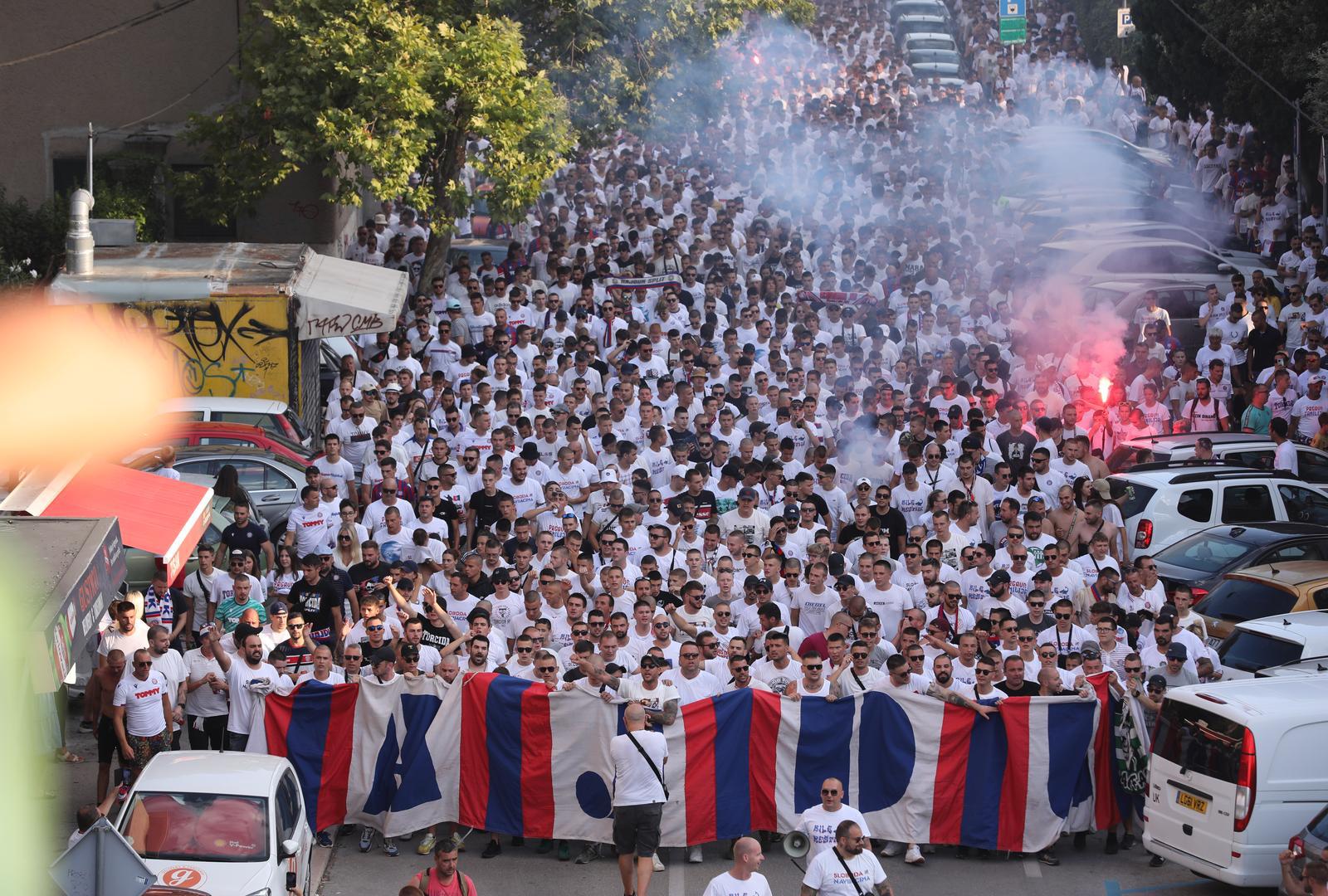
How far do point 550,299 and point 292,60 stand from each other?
4.08 meters

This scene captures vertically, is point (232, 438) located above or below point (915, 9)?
below

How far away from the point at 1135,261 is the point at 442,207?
9.72m

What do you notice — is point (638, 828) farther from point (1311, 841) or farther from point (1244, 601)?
point (1244, 601)

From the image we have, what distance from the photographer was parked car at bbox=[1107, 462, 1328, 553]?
674 inches

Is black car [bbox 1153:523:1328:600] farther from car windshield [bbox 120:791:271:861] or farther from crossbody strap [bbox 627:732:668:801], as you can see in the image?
car windshield [bbox 120:791:271:861]

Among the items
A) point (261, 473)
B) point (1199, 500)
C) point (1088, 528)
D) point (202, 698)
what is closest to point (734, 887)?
point (202, 698)

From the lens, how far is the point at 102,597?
8320mm

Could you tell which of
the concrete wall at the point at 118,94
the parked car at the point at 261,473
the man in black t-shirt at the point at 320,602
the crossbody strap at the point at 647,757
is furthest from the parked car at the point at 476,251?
the crossbody strap at the point at 647,757

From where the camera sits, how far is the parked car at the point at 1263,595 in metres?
14.8

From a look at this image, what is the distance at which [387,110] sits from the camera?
20406 millimetres

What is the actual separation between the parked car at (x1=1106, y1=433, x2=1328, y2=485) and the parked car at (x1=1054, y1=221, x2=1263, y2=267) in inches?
281

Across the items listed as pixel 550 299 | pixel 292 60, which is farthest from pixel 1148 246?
pixel 292 60

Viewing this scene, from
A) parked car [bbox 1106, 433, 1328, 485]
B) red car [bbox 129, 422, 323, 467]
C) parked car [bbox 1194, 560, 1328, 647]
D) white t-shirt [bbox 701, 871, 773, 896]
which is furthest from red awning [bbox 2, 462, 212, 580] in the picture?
parked car [bbox 1106, 433, 1328, 485]

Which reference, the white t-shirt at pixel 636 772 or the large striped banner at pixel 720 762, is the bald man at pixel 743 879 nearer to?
the white t-shirt at pixel 636 772
